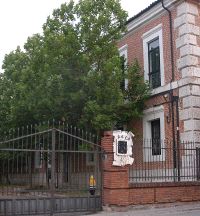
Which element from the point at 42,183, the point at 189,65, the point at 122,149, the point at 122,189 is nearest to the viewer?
the point at 42,183

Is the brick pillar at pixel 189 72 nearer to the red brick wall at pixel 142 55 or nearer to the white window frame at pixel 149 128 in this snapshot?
the red brick wall at pixel 142 55

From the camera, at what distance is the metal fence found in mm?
15586

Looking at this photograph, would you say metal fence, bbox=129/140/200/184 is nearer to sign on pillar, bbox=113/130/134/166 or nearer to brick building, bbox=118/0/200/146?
brick building, bbox=118/0/200/146

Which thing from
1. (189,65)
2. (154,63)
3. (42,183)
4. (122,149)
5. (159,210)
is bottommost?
(159,210)

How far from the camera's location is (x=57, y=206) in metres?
12.9

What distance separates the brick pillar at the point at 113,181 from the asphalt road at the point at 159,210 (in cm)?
28

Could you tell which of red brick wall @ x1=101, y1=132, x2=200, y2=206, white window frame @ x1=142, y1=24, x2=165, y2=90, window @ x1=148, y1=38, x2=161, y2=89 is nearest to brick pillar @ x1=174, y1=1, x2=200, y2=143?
white window frame @ x1=142, y1=24, x2=165, y2=90

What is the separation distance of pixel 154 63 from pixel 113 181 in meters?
7.64

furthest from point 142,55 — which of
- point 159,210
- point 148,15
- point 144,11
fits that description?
point 159,210

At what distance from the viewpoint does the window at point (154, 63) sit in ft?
63.3

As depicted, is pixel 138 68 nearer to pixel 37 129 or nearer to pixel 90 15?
pixel 90 15

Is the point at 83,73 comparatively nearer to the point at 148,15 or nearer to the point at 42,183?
the point at 148,15

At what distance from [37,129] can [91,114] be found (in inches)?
95.7

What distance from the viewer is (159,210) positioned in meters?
13.4
